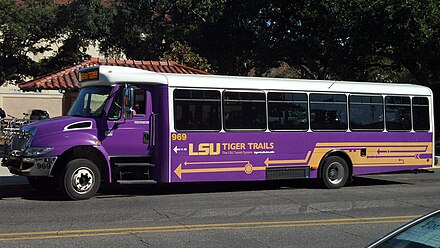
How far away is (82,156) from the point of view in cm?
1069

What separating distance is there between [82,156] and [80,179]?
1.56ft

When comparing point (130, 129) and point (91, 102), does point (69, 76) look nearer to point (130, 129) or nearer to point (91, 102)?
point (91, 102)

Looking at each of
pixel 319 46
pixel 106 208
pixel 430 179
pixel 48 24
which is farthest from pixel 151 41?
pixel 106 208

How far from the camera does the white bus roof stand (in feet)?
36.5

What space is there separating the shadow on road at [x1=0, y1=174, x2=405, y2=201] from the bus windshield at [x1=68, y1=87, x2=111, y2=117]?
181cm

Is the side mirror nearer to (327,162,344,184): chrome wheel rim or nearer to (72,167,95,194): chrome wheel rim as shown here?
(72,167,95,194): chrome wheel rim

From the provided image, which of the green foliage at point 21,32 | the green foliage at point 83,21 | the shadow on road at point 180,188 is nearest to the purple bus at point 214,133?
the shadow on road at point 180,188

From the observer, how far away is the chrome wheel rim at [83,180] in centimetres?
1048

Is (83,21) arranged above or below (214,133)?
above

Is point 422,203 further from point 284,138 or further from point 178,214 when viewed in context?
point 178,214

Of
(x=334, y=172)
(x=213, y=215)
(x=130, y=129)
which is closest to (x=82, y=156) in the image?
(x=130, y=129)

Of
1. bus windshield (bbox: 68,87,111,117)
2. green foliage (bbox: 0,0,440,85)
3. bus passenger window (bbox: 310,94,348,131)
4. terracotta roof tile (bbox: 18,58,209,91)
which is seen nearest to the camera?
bus windshield (bbox: 68,87,111,117)

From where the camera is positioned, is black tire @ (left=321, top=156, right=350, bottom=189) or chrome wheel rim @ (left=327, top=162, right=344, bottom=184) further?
chrome wheel rim @ (left=327, top=162, right=344, bottom=184)

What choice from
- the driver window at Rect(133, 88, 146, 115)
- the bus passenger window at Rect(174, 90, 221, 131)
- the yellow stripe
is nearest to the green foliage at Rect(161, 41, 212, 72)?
the bus passenger window at Rect(174, 90, 221, 131)
